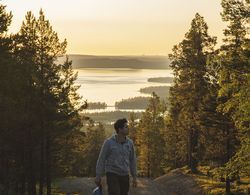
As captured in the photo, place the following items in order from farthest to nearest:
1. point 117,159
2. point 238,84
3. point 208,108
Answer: point 208,108
point 238,84
point 117,159

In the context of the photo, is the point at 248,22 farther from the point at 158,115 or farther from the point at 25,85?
the point at 158,115

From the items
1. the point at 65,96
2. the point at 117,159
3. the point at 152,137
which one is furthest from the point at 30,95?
the point at 152,137

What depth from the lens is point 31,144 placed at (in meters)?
A: 31.1

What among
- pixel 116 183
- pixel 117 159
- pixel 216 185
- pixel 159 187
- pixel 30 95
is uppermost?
pixel 30 95

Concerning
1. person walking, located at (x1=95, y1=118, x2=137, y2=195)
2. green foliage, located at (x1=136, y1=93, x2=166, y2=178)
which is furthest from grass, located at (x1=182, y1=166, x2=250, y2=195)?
person walking, located at (x1=95, y1=118, x2=137, y2=195)

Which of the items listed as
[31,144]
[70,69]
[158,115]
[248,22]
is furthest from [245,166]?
[158,115]

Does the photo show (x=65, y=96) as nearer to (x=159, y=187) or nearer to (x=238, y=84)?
(x=159, y=187)

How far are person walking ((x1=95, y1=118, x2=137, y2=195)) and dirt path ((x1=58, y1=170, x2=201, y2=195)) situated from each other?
84.4ft

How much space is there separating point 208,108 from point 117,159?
925 inches

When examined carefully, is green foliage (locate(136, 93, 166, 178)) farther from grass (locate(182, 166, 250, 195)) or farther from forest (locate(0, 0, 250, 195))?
grass (locate(182, 166, 250, 195))

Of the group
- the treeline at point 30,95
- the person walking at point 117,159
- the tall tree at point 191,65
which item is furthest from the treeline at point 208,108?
the treeline at point 30,95

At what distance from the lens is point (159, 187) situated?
4225 centimetres

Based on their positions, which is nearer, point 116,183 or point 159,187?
point 116,183

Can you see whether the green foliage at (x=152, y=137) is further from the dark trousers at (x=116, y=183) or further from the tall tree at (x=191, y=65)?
the dark trousers at (x=116, y=183)
